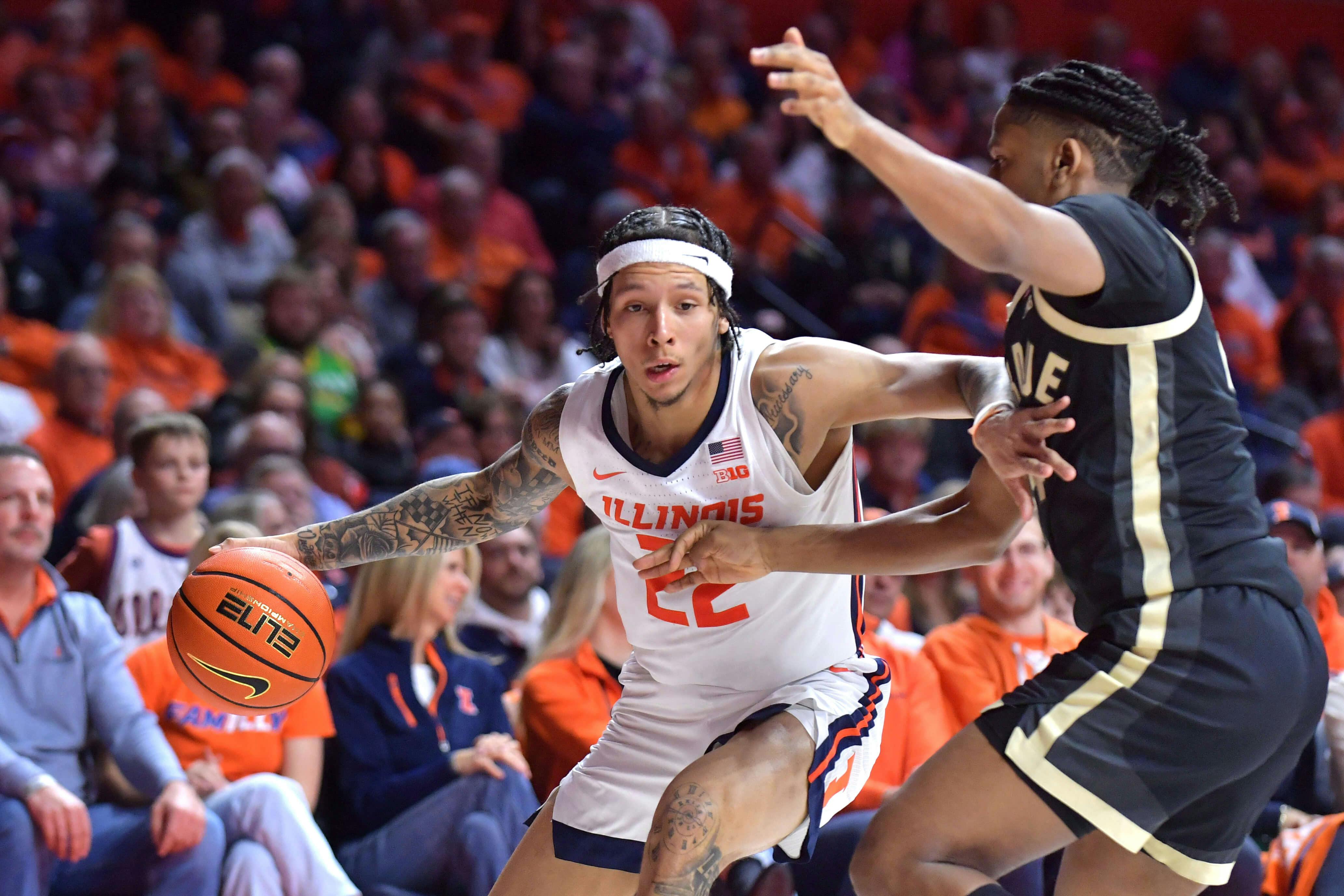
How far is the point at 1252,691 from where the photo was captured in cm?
278

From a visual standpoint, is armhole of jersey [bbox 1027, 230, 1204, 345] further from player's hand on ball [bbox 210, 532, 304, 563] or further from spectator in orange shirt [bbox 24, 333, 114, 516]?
spectator in orange shirt [bbox 24, 333, 114, 516]

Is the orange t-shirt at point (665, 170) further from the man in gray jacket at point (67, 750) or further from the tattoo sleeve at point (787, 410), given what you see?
the tattoo sleeve at point (787, 410)

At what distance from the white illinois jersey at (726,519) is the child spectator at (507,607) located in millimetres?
2320

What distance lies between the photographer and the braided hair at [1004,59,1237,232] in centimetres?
295

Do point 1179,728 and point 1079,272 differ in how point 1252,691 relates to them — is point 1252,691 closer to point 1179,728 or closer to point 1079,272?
point 1179,728

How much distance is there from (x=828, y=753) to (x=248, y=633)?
56.5 inches

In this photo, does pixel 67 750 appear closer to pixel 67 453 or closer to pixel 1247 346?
pixel 67 453

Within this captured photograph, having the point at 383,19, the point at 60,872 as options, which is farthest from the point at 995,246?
the point at 383,19

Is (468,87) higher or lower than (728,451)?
higher

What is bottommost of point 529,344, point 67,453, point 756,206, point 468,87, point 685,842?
point 685,842

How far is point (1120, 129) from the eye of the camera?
2.97 m

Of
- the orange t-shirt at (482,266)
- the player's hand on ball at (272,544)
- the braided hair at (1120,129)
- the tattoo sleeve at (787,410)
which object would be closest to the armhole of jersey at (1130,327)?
the braided hair at (1120,129)

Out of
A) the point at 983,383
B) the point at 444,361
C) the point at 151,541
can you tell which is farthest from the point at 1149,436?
the point at 444,361

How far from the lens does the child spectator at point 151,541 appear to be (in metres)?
5.25
